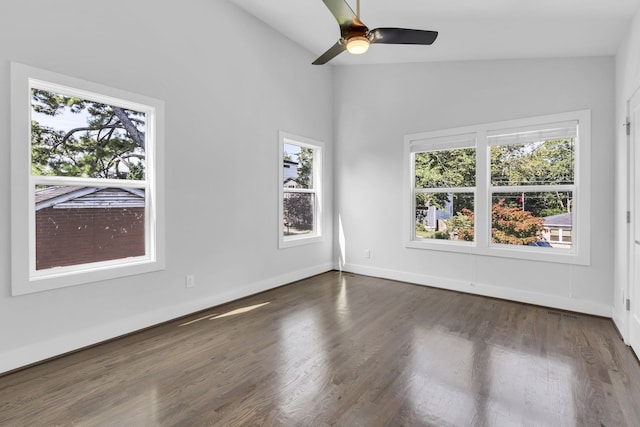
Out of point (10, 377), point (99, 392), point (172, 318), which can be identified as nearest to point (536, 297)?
point (172, 318)

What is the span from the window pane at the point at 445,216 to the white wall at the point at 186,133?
5.86 ft

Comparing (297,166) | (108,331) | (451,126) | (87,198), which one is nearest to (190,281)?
(108,331)

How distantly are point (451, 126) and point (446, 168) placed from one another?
1.89ft

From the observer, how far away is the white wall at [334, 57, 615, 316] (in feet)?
11.4

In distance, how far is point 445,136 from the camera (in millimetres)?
4543

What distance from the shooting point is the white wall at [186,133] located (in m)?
2.45

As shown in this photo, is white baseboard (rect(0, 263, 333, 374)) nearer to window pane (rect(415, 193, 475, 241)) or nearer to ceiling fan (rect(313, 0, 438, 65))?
window pane (rect(415, 193, 475, 241))

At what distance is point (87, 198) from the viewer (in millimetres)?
2834

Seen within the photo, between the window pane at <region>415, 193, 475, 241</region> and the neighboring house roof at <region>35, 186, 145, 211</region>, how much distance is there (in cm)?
369

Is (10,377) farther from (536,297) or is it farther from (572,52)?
(572,52)

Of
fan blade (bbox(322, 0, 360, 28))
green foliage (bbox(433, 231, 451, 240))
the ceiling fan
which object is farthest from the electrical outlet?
green foliage (bbox(433, 231, 451, 240))

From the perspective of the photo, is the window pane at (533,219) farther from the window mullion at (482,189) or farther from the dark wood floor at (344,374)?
the dark wood floor at (344,374)

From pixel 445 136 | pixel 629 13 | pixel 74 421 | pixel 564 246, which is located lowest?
pixel 74 421

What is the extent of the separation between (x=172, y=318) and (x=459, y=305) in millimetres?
3226
